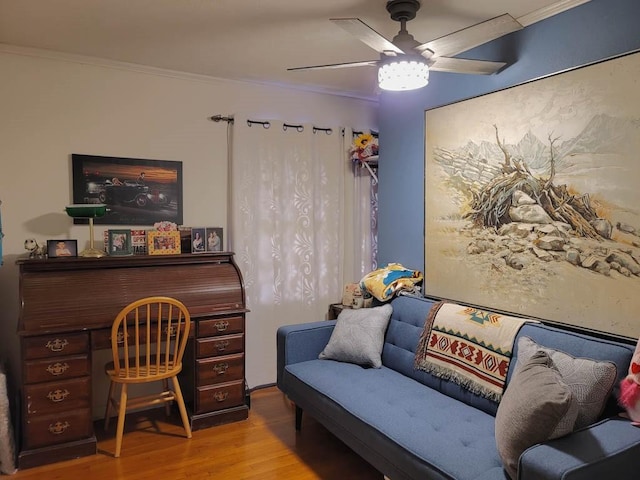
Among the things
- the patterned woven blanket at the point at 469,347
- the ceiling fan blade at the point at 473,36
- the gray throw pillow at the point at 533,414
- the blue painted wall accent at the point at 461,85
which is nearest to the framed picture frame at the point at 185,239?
the blue painted wall accent at the point at 461,85

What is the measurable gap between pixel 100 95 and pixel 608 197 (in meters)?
3.22

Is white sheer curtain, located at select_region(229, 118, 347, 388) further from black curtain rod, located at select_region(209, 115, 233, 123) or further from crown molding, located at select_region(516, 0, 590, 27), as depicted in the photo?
crown molding, located at select_region(516, 0, 590, 27)

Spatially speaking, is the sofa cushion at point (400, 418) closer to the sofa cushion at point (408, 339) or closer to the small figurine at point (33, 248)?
the sofa cushion at point (408, 339)

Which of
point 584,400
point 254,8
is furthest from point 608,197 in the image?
point 254,8

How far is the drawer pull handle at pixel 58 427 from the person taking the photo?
2711 millimetres

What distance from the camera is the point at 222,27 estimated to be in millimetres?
2746

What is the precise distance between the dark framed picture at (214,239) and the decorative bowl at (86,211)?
72 cm

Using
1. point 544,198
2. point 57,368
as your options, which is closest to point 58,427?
point 57,368

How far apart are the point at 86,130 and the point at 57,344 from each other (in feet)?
4.90

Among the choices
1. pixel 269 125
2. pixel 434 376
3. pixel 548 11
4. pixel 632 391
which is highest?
pixel 548 11

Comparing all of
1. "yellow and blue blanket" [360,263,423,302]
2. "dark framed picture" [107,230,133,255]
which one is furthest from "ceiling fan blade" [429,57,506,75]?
"dark framed picture" [107,230,133,255]

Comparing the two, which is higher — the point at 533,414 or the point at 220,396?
the point at 533,414

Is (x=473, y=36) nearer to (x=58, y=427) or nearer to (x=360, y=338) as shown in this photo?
(x=360, y=338)

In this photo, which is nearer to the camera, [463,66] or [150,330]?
[463,66]
